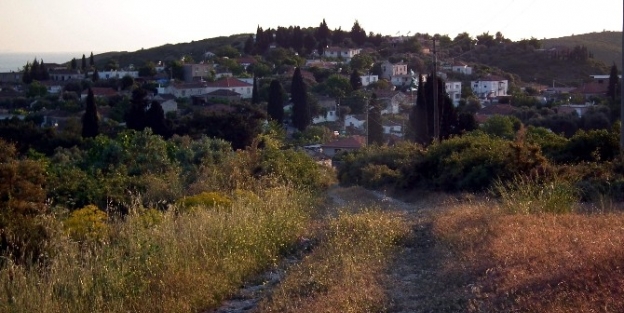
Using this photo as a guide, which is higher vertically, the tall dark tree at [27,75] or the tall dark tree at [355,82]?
the tall dark tree at [27,75]

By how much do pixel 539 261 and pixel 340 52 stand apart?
87118mm

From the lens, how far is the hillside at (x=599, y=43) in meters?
85.1

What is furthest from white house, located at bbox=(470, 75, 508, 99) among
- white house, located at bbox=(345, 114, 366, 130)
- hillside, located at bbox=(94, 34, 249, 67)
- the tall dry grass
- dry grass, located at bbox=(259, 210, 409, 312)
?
the tall dry grass

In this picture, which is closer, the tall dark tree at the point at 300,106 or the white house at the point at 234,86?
the tall dark tree at the point at 300,106

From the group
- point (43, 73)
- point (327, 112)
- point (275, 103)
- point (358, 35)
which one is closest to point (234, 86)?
point (327, 112)

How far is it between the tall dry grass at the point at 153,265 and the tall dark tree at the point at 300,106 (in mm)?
38473

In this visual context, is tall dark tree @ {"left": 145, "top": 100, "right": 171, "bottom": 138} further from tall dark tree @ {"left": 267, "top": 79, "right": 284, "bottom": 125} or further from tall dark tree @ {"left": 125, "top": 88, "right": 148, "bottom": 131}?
tall dark tree @ {"left": 267, "top": 79, "right": 284, "bottom": 125}

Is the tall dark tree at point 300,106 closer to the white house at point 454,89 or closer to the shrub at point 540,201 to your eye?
the white house at point 454,89

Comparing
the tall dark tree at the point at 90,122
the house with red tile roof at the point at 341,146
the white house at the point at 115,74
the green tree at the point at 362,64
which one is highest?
the green tree at the point at 362,64

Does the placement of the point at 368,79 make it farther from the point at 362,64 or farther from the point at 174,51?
the point at 174,51

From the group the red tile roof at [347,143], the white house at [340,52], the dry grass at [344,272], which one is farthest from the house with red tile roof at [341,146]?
the white house at [340,52]

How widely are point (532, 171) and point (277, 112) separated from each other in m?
32.7

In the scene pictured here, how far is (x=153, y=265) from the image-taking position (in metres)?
8.20

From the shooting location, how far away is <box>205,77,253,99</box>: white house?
65250 millimetres
